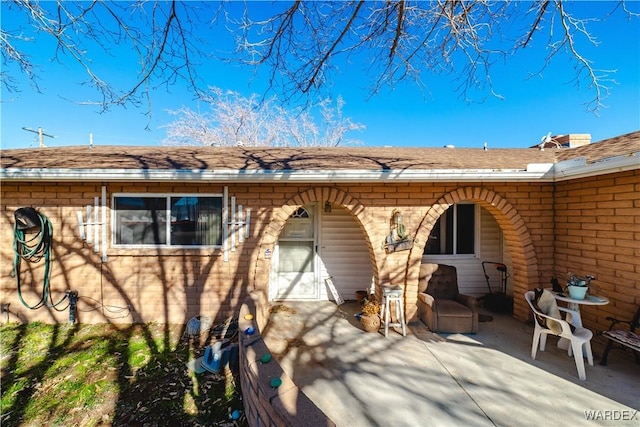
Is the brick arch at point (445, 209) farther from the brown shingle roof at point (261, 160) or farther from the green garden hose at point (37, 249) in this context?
the green garden hose at point (37, 249)

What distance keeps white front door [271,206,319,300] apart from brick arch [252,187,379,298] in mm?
1254

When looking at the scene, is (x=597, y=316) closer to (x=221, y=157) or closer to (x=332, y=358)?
(x=332, y=358)

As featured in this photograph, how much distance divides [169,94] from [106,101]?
68 cm

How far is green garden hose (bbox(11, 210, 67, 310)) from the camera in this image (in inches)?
193

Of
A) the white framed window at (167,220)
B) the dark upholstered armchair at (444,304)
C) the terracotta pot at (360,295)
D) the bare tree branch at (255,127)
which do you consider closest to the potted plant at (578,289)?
the dark upholstered armchair at (444,304)

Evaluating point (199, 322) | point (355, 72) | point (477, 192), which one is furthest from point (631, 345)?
point (199, 322)

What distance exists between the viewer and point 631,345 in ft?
11.1

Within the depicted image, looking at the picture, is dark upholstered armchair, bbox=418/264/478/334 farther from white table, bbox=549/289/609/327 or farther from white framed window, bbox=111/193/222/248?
white framed window, bbox=111/193/222/248

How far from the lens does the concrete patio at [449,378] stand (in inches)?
113

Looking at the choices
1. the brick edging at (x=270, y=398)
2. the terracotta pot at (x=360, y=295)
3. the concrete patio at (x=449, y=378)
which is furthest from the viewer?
the terracotta pot at (x=360, y=295)

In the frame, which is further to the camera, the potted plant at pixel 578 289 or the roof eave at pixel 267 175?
the roof eave at pixel 267 175

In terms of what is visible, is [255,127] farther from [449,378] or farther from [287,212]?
[449,378]

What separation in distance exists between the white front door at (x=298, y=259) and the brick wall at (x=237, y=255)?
1259mm

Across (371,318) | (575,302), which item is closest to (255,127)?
(371,318)
